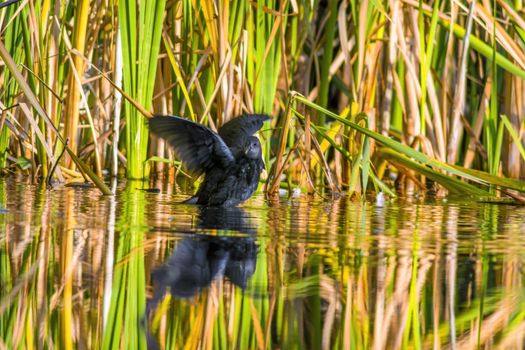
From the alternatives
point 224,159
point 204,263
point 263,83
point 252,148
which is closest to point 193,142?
point 224,159

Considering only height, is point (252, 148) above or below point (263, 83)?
below

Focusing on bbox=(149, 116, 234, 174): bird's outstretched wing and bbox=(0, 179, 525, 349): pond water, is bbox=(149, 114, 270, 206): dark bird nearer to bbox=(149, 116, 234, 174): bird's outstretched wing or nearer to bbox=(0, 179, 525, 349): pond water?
bbox=(149, 116, 234, 174): bird's outstretched wing

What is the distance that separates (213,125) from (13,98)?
41.6 inches

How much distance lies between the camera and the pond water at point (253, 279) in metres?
2.09

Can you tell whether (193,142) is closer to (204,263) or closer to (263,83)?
(263,83)

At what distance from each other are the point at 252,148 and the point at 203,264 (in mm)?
1922

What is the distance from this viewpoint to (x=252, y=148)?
15.2ft

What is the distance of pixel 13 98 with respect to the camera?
5266 millimetres

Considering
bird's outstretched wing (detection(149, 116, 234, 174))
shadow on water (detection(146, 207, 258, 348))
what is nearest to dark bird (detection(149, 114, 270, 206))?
bird's outstretched wing (detection(149, 116, 234, 174))

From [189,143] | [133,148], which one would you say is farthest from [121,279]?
[133,148]

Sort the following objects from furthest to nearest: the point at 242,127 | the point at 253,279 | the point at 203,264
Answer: the point at 242,127 < the point at 203,264 < the point at 253,279

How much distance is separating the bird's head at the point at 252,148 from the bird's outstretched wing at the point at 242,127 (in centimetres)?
4

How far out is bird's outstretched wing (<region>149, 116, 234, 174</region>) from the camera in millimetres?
4211

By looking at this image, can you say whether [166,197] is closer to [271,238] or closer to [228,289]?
[271,238]
